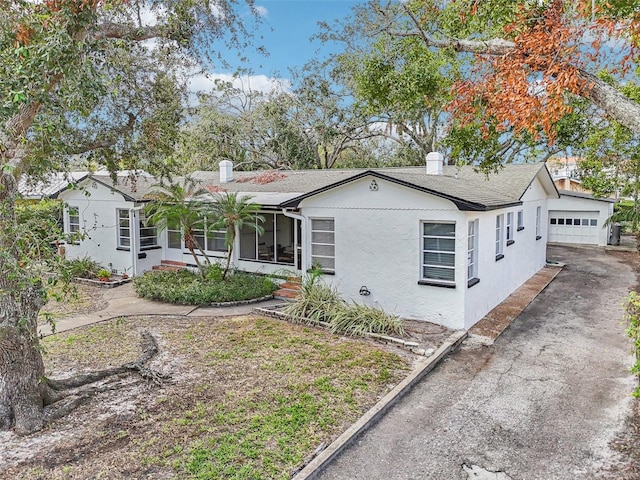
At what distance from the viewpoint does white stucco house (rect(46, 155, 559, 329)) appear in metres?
10.6

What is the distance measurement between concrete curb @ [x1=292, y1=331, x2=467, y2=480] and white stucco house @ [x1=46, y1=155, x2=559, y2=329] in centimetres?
178

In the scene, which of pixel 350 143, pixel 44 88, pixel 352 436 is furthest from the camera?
pixel 350 143

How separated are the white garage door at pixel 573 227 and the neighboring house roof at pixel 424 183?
7775 millimetres

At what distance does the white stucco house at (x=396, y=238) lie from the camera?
10.6 m

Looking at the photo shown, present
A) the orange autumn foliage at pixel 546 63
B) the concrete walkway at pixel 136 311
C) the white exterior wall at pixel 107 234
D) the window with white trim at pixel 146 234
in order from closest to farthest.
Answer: the orange autumn foliage at pixel 546 63 < the concrete walkway at pixel 136 311 < the white exterior wall at pixel 107 234 < the window with white trim at pixel 146 234

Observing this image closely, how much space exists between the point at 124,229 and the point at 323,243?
880cm

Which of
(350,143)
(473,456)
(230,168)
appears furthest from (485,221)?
(350,143)

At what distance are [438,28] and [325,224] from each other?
18.6ft

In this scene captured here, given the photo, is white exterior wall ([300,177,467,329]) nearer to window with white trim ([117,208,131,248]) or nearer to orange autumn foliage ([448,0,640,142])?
orange autumn foliage ([448,0,640,142])

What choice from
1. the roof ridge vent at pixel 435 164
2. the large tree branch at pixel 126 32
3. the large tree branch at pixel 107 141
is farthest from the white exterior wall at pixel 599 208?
the large tree branch at pixel 126 32

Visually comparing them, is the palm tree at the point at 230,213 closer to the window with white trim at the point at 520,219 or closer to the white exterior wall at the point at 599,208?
the window with white trim at the point at 520,219

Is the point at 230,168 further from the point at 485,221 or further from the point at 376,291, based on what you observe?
the point at 485,221

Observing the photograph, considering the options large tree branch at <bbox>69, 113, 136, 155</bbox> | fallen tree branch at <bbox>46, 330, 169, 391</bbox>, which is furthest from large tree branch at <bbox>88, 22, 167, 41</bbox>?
fallen tree branch at <bbox>46, 330, 169, 391</bbox>

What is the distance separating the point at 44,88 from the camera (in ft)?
18.4
